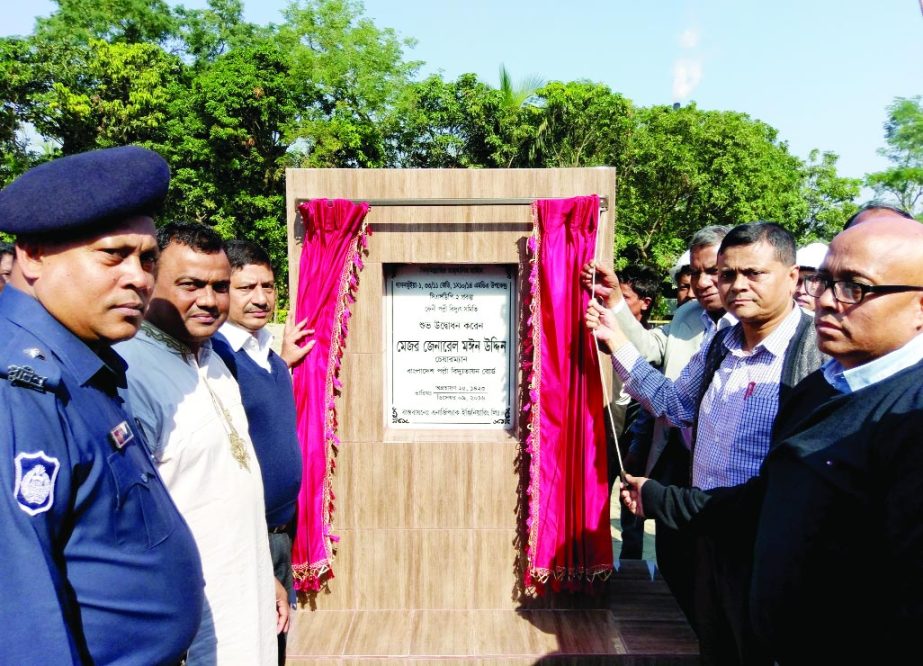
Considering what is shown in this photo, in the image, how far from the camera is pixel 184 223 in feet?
7.25

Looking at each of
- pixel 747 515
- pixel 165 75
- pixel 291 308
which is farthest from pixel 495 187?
pixel 165 75

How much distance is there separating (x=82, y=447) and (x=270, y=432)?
1.40m

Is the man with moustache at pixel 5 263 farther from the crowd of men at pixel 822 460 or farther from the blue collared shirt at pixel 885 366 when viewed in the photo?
the blue collared shirt at pixel 885 366

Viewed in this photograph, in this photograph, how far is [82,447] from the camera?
128 centimetres

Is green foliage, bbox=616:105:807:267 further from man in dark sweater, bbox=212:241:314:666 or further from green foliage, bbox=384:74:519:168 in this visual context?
man in dark sweater, bbox=212:241:314:666

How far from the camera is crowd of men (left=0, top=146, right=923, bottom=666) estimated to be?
4.10 feet

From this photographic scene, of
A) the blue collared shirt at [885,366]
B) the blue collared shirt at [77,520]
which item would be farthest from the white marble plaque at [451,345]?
the blue collared shirt at [77,520]

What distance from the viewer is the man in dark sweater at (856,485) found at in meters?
1.41

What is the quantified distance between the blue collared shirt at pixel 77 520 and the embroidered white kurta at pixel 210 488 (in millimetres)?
271

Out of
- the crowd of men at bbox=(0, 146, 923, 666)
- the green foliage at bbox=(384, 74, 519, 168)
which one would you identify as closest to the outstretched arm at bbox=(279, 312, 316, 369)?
the crowd of men at bbox=(0, 146, 923, 666)

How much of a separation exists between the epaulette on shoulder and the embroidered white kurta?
441 mm

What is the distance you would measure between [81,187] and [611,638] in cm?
312

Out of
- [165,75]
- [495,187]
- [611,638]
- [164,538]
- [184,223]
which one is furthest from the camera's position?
[165,75]

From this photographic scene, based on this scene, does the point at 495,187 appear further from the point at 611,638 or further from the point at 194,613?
the point at 194,613
